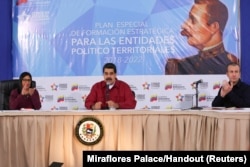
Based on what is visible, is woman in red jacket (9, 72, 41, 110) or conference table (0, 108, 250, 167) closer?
conference table (0, 108, 250, 167)

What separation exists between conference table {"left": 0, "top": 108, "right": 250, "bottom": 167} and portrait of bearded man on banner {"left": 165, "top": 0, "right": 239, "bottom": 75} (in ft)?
7.44

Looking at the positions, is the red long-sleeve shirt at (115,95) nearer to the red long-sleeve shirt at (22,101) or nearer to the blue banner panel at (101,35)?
the red long-sleeve shirt at (22,101)

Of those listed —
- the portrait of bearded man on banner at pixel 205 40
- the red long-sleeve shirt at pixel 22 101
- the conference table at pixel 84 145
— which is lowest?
the conference table at pixel 84 145

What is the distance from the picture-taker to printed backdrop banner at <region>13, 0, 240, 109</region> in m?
5.18

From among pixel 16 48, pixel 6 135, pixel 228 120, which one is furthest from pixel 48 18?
pixel 228 120

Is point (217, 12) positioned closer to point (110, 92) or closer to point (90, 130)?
point (110, 92)

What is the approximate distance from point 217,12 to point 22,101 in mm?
2637

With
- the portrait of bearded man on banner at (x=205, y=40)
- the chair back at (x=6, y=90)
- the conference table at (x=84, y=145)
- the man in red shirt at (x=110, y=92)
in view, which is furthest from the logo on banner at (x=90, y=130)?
the portrait of bearded man on banner at (x=205, y=40)

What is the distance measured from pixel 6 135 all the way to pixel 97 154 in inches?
57.2

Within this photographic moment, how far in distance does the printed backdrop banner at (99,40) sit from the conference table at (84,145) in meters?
2.30

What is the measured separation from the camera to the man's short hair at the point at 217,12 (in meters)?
5.04

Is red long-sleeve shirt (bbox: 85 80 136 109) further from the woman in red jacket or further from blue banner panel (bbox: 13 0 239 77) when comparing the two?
blue banner panel (bbox: 13 0 239 77)

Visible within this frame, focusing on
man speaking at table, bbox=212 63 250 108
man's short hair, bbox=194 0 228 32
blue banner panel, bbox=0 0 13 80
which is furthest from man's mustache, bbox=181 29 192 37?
blue banner panel, bbox=0 0 13 80

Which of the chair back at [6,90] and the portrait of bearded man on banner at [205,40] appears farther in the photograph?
the portrait of bearded man on banner at [205,40]
